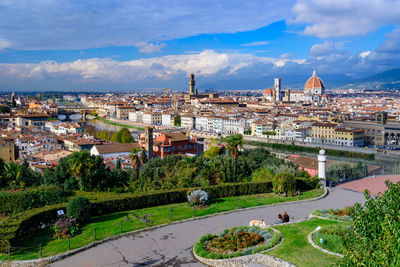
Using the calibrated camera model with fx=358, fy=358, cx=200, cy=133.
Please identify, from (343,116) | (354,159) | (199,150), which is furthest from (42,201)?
(343,116)

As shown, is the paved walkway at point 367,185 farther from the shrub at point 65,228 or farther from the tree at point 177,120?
the tree at point 177,120

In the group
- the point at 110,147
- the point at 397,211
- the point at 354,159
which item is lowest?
the point at 354,159

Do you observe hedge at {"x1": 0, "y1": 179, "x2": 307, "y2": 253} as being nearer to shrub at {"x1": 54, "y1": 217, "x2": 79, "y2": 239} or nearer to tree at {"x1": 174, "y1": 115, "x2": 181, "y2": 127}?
shrub at {"x1": 54, "y1": 217, "x2": 79, "y2": 239}

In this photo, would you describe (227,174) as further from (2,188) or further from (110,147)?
(110,147)

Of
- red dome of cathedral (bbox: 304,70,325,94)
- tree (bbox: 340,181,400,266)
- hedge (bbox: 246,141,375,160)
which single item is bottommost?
hedge (bbox: 246,141,375,160)

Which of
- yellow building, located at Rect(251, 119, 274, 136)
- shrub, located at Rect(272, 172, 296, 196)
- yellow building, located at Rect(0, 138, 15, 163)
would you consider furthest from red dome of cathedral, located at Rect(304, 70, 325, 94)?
shrub, located at Rect(272, 172, 296, 196)

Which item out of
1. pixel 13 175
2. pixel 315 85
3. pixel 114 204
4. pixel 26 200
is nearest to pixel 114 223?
pixel 114 204
